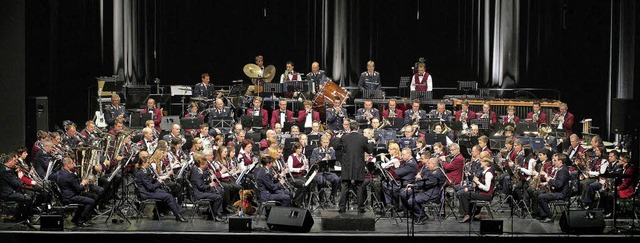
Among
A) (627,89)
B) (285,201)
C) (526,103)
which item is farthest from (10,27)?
(627,89)

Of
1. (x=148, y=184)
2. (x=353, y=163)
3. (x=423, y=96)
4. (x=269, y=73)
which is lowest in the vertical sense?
(x=148, y=184)

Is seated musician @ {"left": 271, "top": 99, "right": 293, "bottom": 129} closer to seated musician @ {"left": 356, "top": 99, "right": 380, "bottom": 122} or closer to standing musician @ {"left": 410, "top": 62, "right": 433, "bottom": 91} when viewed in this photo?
seated musician @ {"left": 356, "top": 99, "right": 380, "bottom": 122}

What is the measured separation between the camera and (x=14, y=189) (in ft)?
51.9

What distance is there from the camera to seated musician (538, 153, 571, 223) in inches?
642

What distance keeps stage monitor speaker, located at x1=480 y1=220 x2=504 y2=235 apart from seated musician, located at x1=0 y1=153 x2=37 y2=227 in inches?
279

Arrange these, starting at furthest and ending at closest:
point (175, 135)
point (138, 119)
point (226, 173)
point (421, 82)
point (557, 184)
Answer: point (421, 82), point (138, 119), point (175, 135), point (226, 173), point (557, 184)

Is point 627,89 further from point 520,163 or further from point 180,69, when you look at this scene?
point 180,69

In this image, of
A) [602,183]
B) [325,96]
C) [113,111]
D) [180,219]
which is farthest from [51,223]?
[602,183]

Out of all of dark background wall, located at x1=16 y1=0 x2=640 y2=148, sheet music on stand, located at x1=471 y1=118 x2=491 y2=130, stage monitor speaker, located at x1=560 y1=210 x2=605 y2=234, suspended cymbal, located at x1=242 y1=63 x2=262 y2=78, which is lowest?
stage monitor speaker, located at x1=560 y1=210 x2=605 y2=234

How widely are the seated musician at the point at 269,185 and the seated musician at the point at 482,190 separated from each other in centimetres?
292

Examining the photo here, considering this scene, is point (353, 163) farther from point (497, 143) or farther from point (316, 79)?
point (316, 79)

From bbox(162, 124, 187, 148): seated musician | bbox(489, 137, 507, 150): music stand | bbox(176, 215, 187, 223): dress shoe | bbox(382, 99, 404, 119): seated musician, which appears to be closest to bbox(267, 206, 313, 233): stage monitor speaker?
bbox(176, 215, 187, 223): dress shoe

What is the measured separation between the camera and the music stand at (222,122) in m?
20.9

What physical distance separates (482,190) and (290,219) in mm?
3259
